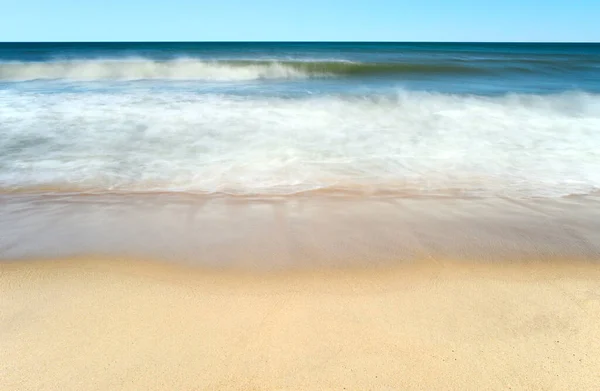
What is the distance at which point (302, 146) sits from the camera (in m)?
5.45

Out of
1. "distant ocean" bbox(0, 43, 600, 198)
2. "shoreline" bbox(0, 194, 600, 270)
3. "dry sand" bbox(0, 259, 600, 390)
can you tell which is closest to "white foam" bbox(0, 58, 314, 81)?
"distant ocean" bbox(0, 43, 600, 198)

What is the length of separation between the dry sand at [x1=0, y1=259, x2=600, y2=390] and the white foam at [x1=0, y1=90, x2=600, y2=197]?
1.55 meters

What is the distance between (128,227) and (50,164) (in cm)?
214

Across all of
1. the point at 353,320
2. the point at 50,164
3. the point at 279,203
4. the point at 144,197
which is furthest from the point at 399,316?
the point at 50,164

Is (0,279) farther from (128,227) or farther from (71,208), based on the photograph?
(71,208)

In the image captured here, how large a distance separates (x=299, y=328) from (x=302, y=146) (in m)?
3.65

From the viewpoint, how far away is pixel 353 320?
6.72 ft

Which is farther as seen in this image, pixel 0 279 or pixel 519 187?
pixel 519 187

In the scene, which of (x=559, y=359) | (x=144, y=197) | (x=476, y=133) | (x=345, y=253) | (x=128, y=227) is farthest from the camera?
(x=476, y=133)

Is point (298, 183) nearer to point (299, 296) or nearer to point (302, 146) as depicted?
point (302, 146)

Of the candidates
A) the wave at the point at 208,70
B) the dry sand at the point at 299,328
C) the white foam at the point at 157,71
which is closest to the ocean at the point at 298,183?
the dry sand at the point at 299,328

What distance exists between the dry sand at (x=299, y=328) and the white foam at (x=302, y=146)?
1.55 m

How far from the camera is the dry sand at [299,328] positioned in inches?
68.1

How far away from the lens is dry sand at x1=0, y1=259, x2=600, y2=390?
1729 millimetres
